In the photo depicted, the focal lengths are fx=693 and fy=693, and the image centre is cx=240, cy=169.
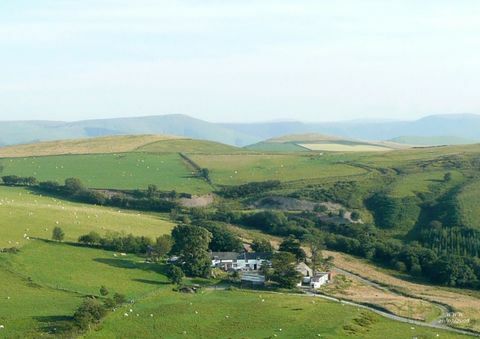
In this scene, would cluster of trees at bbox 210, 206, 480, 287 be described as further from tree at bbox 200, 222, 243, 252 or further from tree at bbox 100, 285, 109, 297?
tree at bbox 100, 285, 109, 297

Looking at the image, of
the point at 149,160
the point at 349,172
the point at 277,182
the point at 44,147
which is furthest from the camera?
the point at 44,147

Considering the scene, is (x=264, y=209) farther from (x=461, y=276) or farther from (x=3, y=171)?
(x=3, y=171)

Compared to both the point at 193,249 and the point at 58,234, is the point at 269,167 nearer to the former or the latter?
the point at 58,234

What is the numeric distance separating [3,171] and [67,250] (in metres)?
72.0

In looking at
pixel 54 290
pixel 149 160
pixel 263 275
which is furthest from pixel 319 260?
pixel 149 160

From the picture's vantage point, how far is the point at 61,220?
9881cm

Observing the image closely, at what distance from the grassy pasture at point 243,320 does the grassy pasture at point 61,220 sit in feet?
90.1

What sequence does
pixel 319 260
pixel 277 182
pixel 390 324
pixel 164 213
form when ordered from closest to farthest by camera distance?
1. pixel 390 324
2. pixel 319 260
3. pixel 164 213
4. pixel 277 182

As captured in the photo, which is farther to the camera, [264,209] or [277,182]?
[277,182]

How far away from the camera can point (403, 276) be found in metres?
89.8

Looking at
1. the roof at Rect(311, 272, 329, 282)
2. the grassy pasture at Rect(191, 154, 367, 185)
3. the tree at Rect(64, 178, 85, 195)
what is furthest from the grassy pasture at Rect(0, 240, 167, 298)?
the grassy pasture at Rect(191, 154, 367, 185)

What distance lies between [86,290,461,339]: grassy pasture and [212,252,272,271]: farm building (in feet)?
47.3

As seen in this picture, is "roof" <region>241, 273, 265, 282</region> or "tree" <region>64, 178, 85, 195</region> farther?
"tree" <region>64, 178, 85, 195</region>

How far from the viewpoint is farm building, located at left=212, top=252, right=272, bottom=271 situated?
85.4m
